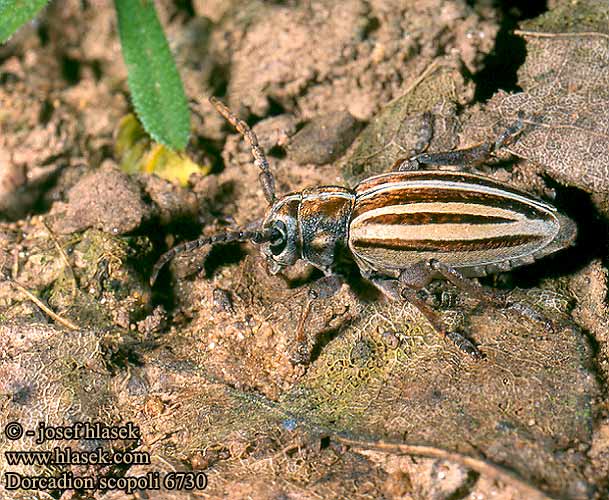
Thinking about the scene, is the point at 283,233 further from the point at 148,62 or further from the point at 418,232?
the point at 148,62

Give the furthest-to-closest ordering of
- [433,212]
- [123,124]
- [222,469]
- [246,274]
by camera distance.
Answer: [123,124], [246,274], [433,212], [222,469]

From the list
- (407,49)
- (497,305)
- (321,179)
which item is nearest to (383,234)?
(497,305)

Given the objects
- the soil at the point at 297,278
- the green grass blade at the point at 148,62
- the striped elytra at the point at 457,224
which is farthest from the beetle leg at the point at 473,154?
the green grass blade at the point at 148,62

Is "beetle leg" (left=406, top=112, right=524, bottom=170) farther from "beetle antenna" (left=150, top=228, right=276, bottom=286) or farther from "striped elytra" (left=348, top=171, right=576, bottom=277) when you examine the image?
"beetle antenna" (left=150, top=228, right=276, bottom=286)

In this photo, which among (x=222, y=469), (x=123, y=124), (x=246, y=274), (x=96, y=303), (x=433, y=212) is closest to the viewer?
(x=222, y=469)

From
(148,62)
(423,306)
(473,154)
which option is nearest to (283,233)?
(423,306)

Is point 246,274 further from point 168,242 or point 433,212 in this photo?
point 433,212
